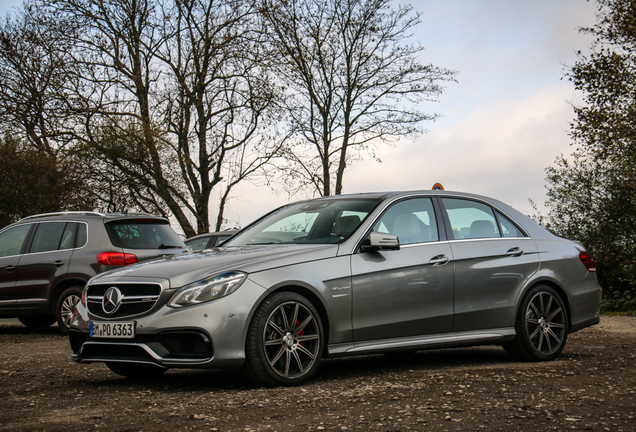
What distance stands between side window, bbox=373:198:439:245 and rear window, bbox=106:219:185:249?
534 centimetres

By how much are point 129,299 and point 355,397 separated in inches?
76.0

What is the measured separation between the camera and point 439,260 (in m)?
7.18

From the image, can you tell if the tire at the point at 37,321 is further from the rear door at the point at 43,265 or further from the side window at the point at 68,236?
the side window at the point at 68,236

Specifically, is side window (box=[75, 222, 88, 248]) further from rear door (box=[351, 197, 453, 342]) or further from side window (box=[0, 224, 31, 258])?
rear door (box=[351, 197, 453, 342])

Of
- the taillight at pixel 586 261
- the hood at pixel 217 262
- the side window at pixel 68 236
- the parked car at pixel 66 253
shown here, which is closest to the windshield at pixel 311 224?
the hood at pixel 217 262

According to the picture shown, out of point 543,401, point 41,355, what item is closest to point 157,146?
point 41,355

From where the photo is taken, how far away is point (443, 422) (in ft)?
15.6

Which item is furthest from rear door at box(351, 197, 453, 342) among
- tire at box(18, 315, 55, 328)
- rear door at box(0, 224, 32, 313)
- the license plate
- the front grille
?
tire at box(18, 315, 55, 328)

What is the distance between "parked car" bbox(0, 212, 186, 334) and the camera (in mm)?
11430

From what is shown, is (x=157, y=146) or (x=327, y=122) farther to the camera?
(x=327, y=122)

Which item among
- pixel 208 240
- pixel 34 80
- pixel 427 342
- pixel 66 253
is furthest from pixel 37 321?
pixel 34 80

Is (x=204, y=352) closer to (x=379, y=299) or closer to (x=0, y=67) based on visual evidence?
(x=379, y=299)

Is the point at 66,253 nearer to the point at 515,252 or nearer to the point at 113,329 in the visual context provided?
the point at 113,329

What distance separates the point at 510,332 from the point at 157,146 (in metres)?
19.2
